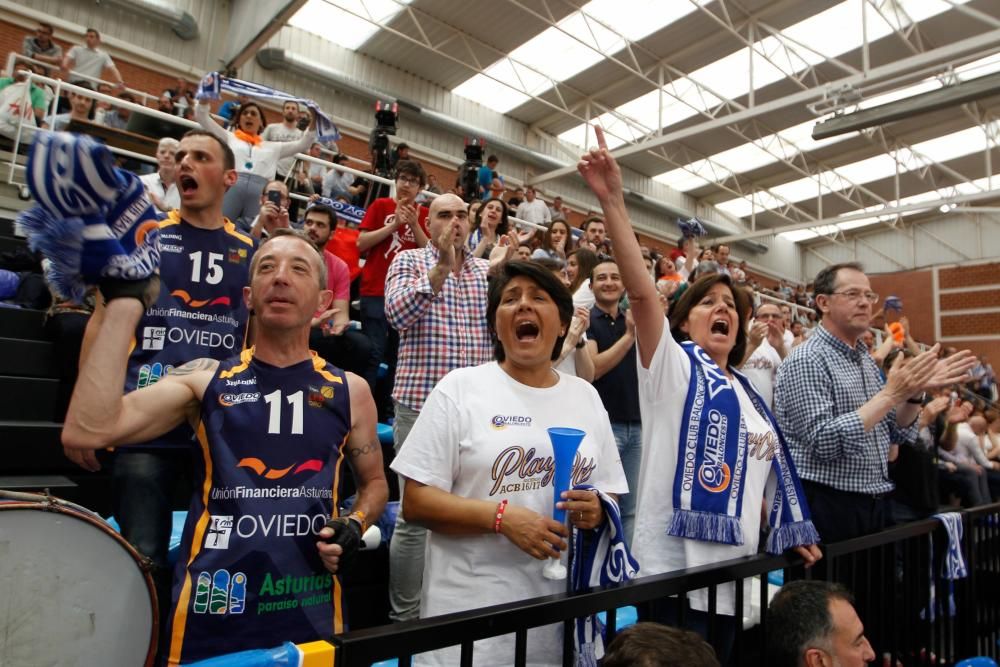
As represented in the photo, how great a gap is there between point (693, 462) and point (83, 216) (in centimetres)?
156

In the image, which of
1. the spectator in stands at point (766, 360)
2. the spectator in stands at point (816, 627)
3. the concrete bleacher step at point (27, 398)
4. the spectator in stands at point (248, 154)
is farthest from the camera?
the spectator in stands at point (248, 154)

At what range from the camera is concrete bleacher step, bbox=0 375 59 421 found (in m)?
2.82

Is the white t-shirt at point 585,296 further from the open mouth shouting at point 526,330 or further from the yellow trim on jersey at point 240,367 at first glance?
the yellow trim on jersey at point 240,367

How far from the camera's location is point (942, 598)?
2.47 meters

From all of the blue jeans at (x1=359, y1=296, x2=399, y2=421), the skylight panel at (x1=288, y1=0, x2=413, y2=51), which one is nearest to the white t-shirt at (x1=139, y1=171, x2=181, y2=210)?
the blue jeans at (x1=359, y1=296, x2=399, y2=421)

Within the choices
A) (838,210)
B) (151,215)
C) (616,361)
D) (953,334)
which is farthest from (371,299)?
(953,334)

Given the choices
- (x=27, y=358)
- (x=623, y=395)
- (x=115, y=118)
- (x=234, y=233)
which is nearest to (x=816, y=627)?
(x=623, y=395)

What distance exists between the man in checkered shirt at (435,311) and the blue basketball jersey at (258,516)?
1037 millimetres

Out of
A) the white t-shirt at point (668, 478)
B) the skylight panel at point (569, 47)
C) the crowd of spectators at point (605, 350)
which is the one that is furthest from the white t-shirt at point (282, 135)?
the skylight panel at point (569, 47)

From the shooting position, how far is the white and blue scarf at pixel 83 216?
1.08m

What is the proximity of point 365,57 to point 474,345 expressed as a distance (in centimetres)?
1256

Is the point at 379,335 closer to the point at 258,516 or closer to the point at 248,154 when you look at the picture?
the point at 248,154

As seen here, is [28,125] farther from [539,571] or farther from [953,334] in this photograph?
[953,334]

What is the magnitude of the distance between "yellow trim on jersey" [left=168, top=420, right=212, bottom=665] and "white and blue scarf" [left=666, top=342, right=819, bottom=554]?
1.20m
